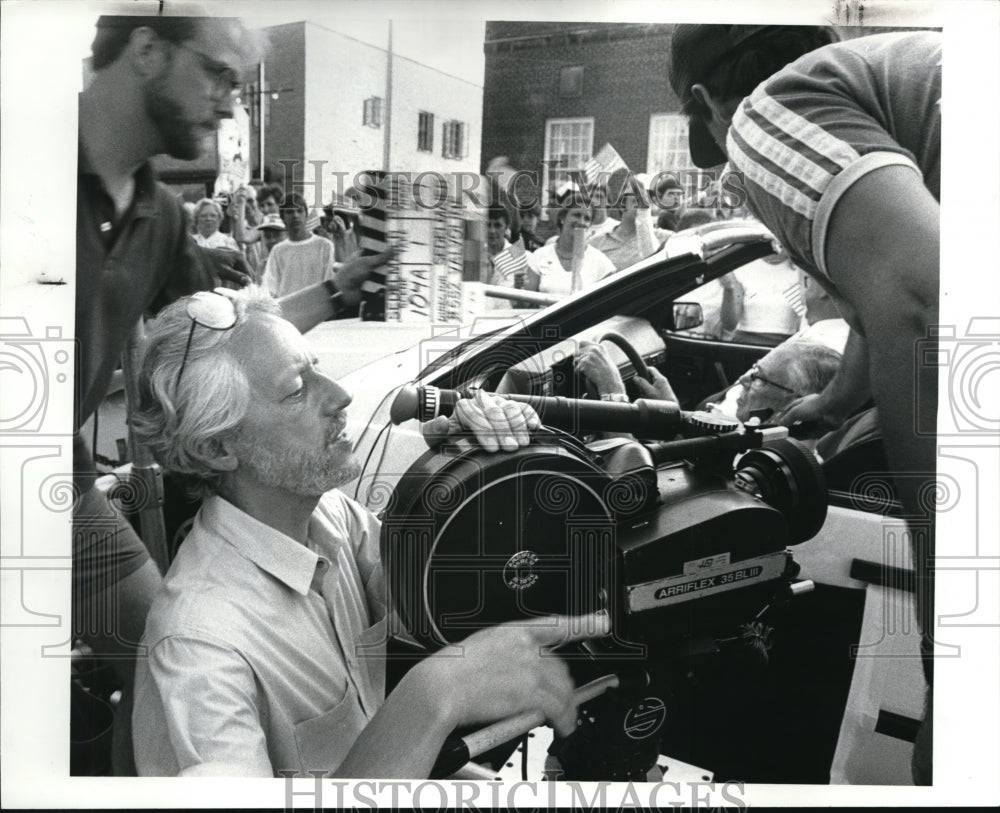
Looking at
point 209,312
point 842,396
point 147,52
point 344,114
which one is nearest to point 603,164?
point 344,114

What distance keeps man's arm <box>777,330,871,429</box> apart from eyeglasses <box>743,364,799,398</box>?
35 millimetres

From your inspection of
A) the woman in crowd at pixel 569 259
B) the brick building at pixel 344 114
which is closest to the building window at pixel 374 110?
the brick building at pixel 344 114

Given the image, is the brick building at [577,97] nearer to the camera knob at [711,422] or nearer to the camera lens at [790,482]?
the camera knob at [711,422]

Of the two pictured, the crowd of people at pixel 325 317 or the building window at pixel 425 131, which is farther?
the building window at pixel 425 131

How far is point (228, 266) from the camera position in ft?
9.32

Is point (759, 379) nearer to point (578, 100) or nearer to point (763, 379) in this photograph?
point (763, 379)

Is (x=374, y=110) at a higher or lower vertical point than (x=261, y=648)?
higher

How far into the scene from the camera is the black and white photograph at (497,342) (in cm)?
281

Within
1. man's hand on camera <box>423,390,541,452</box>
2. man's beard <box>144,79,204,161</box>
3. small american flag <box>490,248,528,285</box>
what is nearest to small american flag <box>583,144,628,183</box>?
small american flag <box>490,248,528,285</box>

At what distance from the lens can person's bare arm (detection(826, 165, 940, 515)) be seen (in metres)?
2.87

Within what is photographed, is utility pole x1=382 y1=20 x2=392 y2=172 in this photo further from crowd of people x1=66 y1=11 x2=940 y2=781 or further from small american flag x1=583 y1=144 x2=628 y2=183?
small american flag x1=583 y1=144 x2=628 y2=183

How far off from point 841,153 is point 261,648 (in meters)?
2.10

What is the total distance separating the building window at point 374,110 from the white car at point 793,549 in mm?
642

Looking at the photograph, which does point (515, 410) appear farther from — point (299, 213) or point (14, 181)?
point (14, 181)
